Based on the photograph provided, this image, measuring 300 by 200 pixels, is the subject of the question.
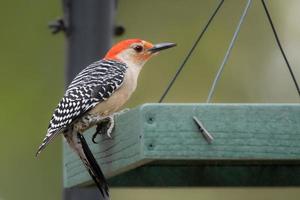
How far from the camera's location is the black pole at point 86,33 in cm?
686

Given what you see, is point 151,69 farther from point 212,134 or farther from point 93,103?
point 212,134

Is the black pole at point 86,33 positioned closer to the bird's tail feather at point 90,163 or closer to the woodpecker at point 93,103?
the woodpecker at point 93,103

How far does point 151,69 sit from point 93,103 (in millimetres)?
5706

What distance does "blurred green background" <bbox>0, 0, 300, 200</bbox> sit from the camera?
11438mm

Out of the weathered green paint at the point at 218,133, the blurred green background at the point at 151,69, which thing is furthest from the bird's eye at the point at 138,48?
the blurred green background at the point at 151,69

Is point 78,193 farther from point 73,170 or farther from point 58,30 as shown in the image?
point 58,30

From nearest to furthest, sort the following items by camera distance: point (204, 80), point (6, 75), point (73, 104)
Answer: point (73, 104)
point (6, 75)
point (204, 80)

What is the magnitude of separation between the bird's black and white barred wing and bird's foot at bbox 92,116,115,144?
170 mm

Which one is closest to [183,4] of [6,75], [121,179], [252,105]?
[6,75]

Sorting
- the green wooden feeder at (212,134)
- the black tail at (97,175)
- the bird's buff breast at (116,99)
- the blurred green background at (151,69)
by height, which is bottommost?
the blurred green background at (151,69)

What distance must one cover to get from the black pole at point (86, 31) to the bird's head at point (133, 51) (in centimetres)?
73

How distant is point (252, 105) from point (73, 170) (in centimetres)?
154

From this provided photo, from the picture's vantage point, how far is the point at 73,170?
23.4 ft

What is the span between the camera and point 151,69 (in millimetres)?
12727
